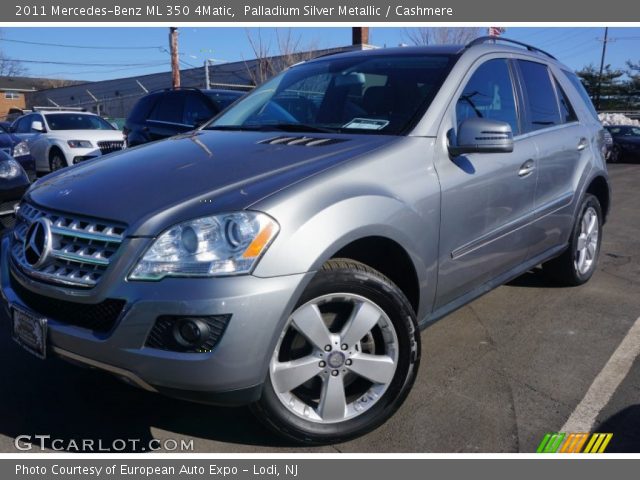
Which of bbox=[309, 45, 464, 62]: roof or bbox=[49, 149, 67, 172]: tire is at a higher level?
bbox=[309, 45, 464, 62]: roof

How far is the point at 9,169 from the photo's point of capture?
591 cm

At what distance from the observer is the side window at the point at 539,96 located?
12.8ft

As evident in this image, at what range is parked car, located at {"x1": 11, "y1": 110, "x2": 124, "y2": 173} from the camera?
11.5 metres

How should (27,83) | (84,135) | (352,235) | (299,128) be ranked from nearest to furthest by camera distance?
1. (352,235)
2. (299,128)
3. (84,135)
4. (27,83)

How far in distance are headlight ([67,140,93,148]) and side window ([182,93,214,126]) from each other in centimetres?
403

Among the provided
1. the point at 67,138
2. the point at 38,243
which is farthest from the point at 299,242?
the point at 67,138

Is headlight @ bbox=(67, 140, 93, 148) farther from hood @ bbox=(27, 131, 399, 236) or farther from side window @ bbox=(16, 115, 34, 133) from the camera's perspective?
hood @ bbox=(27, 131, 399, 236)

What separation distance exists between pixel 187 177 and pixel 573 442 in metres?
2.11

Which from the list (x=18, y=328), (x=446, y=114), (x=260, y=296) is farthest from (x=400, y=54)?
(x=18, y=328)

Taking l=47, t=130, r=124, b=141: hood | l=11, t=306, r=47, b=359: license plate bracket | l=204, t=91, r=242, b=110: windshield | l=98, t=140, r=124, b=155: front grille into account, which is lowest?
l=98, t=140, r=124, b=155: front grille

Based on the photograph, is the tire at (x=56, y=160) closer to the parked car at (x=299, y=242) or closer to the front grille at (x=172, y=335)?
the parked car at (x=299, y=242)

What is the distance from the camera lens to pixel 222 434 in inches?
105

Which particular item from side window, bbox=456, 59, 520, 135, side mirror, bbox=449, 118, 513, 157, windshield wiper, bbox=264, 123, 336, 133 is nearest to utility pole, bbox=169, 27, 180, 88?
windshield wiper, bbox=264, 123, 336, 133

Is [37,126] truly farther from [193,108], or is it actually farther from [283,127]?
[283,127]
